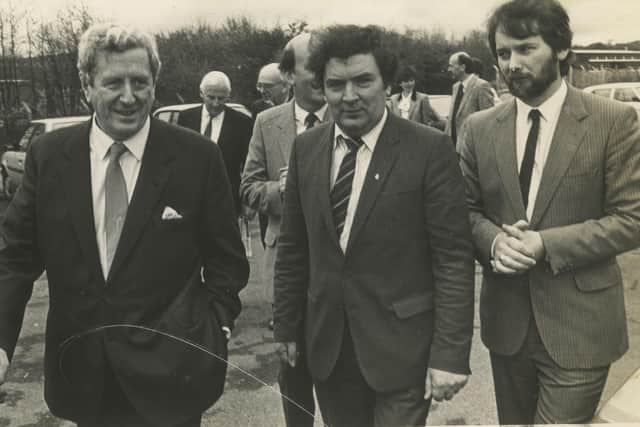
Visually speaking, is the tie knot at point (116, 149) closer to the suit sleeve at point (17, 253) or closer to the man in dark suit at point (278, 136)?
the suit sleeve at point (17, 253)

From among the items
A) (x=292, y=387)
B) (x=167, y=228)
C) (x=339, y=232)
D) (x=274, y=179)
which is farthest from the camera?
(x=274, y=179)

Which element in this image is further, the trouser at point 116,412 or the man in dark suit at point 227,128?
the man in dark suit at point 227,128

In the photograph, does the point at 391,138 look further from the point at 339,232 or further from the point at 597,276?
the point at 597,276

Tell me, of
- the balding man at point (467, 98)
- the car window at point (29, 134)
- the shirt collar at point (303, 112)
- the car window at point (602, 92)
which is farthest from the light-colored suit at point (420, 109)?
the car window at point (602, 92)

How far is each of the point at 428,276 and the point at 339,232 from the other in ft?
0.81

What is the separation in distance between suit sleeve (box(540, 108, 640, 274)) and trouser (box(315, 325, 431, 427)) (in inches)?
18.9

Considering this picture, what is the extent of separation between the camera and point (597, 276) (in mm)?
1815

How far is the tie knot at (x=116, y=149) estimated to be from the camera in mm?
1678

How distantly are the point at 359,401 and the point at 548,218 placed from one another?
0.68 meters

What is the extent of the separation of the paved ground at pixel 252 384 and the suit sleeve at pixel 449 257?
0.77 metres

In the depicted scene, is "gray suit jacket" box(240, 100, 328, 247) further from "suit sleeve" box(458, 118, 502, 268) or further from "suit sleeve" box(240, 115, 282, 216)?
"suit sleeve" box(458, 118, 502, 268)

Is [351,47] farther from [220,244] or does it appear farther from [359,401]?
[359,401]

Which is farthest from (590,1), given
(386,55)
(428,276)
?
(428,276)

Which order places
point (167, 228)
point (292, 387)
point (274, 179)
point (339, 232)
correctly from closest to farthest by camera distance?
point (167, 228) → point (339, 232) → point (292, 387) → point (274, 179)
